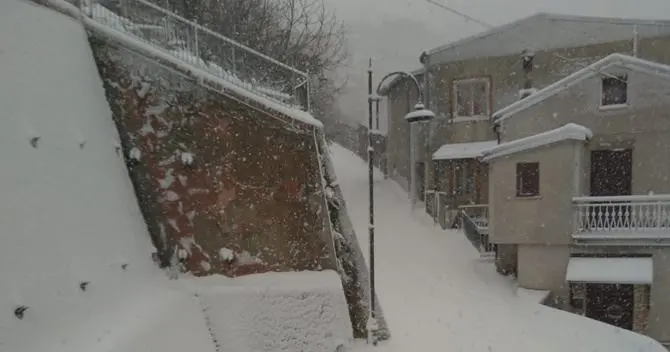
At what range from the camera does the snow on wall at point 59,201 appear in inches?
186

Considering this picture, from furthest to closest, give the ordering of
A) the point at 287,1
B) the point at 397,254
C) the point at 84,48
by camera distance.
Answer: the point at 287,1, the point at 397,254, the point at 84,48

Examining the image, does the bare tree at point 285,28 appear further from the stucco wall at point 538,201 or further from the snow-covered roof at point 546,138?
the stucco wall at point 538,201

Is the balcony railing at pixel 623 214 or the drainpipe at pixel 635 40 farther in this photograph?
the drainpipe at pixel 635 40

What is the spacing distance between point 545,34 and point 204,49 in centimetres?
1241

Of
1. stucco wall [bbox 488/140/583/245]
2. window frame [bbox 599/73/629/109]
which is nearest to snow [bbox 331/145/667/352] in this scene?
stucco wall [bbox 488/140/583/245]

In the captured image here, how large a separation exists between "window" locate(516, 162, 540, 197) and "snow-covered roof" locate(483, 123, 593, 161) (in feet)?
1.47

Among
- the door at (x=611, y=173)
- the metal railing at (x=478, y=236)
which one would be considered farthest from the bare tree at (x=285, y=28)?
the door at (x=611, y=173)

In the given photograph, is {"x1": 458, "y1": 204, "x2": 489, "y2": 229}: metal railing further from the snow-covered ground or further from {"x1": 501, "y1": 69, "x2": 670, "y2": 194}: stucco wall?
the snow-covered ground

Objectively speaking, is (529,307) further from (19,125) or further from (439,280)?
(19,125)

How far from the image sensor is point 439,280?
11.7 m

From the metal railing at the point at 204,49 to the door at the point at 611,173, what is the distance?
813 centimetres

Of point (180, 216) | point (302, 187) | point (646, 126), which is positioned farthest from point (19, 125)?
point (646, 126)

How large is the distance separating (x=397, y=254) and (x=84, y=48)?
9.38m

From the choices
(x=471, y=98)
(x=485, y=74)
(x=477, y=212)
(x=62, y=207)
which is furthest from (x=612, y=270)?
(x=62, y=207)
